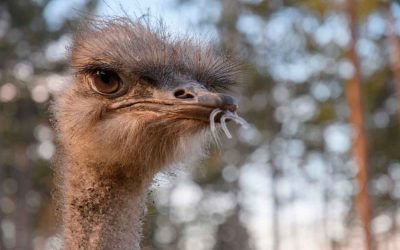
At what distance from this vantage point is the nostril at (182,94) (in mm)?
2532

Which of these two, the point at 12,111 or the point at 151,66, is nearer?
the point at 151,66

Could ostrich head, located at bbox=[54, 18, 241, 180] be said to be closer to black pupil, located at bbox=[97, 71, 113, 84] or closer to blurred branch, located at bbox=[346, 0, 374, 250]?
black pupil, located at bbox=[97, 71, 113, 84]

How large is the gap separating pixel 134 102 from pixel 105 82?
0.16m

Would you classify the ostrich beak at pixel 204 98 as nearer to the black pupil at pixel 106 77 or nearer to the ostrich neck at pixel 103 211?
the black pupil at pixel 106 77

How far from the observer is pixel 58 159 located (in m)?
3.03

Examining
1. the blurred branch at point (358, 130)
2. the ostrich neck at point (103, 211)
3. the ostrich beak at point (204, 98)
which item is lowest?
the ostrich neck at point (103, 211)

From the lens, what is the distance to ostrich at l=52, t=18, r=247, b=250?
8.71 feet

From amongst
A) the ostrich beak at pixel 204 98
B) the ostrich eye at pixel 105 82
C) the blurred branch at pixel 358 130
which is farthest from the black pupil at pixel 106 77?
the blurred branch at pixel 358 130

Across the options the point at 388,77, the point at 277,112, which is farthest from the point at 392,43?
the point at 277,112

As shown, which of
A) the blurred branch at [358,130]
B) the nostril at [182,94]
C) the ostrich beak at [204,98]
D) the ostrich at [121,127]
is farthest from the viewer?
the blurred branch at [358,130]

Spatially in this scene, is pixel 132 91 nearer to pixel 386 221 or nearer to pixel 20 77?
pixel 20 77

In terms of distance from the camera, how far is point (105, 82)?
9.03 ft

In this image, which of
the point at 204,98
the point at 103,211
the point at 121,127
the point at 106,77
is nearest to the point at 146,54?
the point at 106,77

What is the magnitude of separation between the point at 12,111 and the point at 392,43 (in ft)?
25.2
